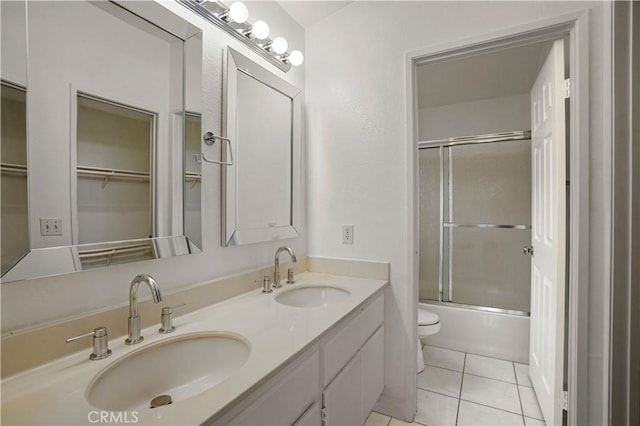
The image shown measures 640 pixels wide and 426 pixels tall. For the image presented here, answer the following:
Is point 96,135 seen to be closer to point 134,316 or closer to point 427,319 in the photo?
point 134,316

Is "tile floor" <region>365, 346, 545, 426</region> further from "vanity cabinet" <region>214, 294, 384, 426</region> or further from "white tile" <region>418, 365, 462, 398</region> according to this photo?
"vanity cabinet" <region>214, 294, 384, 426</region>

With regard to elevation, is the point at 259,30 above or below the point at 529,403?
above

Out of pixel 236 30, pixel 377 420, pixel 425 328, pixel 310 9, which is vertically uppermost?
pixel 310 9

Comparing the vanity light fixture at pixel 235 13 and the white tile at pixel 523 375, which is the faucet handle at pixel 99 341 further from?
the white tile at pixel 523 375

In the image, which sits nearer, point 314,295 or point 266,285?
point 266,285

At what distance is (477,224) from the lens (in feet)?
9.16

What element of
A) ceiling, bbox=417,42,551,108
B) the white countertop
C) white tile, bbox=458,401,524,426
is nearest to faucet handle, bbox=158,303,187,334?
the white countertop

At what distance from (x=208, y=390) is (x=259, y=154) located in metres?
1.13

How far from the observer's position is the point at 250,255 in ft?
5.06

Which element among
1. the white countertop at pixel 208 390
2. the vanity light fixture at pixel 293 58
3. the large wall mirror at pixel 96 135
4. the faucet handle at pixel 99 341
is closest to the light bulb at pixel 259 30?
the vanity light fixture at pixel 293 58

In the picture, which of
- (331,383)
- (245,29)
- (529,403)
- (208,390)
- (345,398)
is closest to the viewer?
(208,390)

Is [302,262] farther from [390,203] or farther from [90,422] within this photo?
[90,422]

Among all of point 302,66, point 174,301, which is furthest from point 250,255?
point 302,66

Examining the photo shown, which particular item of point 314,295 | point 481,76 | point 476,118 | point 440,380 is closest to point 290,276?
point 314,295
